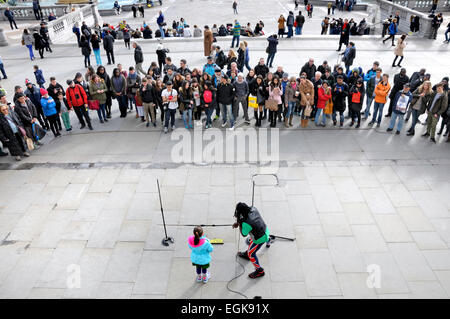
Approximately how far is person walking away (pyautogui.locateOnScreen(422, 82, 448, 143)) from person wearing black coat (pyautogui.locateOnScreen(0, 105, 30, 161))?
38.7ft

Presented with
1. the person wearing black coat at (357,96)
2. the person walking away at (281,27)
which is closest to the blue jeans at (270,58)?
the person walking away at (281,27)

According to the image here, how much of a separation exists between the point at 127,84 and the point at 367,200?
8286 mm

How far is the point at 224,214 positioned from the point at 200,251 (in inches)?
81.4

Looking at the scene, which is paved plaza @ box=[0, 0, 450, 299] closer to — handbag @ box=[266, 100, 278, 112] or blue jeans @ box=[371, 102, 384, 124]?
blue jeans @ box=[371, 102, 384, 124]

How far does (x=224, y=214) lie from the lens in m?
7.71

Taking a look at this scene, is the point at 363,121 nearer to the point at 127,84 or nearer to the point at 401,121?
the point at 401,121

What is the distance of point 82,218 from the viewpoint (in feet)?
25.3

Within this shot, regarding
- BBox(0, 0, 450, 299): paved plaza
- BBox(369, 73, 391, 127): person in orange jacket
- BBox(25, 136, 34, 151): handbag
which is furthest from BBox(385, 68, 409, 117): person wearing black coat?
BBox(25, 136, 34, 151): handbag

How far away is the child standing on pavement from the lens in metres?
5.56

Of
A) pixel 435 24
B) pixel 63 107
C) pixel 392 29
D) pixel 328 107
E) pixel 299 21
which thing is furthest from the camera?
pixel 299 21

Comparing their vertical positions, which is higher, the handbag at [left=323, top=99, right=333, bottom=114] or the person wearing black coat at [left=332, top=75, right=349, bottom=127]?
the person wearing black coat at [left=332, top=75, right=349, bottom=127]

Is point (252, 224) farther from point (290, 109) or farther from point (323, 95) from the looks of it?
point (323, 95)

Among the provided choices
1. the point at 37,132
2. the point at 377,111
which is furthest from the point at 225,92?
the point at 37,132

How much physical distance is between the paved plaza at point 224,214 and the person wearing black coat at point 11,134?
0.36 metres
